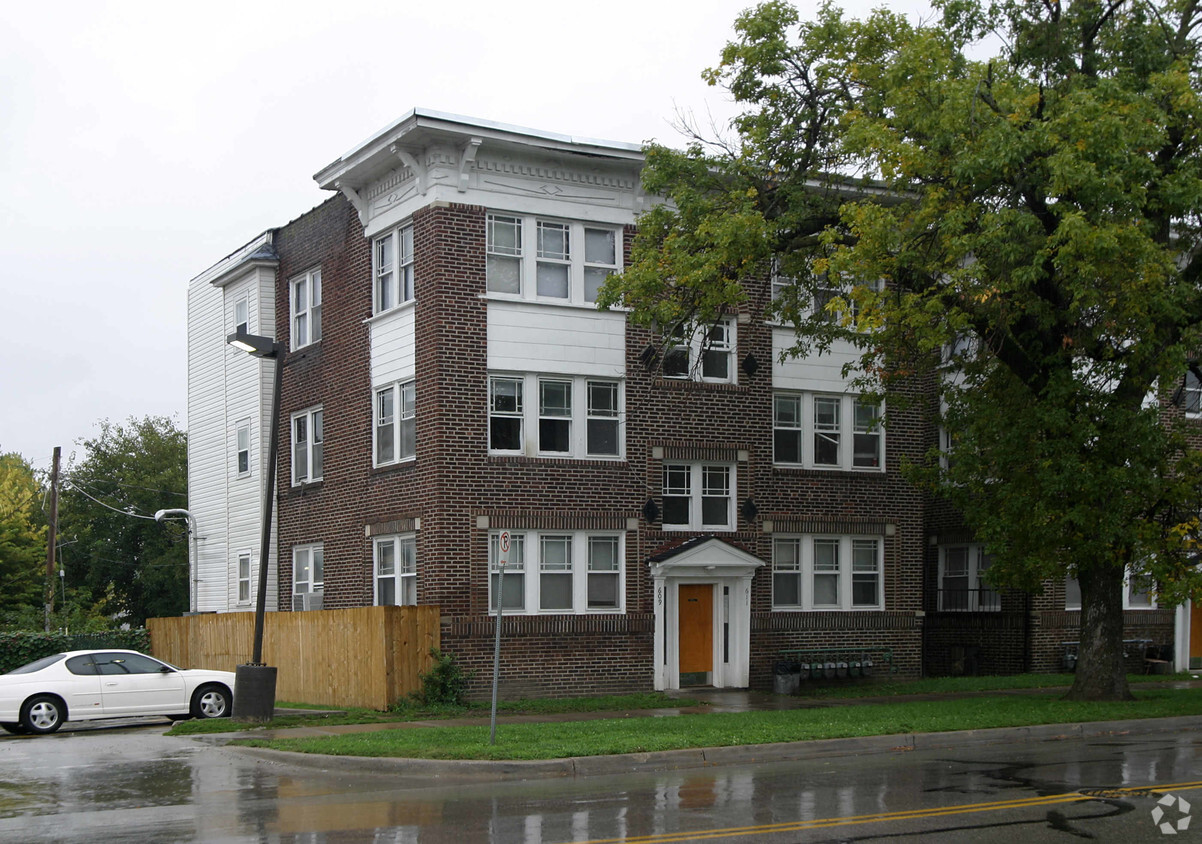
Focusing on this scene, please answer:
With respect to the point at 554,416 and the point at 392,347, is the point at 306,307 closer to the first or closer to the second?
the point at 392,347

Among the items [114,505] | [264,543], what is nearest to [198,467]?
[264,543]

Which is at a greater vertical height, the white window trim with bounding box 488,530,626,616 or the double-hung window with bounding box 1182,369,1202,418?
the double-hung window with bounding box 1182,369,1202,418

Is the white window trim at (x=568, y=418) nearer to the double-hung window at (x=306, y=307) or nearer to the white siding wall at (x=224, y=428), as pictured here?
the double-hung window at (x=306, y=307)

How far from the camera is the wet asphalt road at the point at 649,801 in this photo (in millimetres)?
10672

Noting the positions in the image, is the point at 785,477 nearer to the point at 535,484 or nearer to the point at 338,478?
the point at 535,484

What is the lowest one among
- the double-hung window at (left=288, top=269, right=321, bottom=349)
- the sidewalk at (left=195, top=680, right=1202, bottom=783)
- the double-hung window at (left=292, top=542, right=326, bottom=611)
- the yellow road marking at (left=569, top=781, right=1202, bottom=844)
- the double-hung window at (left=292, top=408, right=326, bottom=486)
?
the sidewalk at (left=195, top=680, right=1202, bottom=783)

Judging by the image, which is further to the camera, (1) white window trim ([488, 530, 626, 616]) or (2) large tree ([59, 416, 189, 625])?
(2) large tree ([59, 416, 189, 625])

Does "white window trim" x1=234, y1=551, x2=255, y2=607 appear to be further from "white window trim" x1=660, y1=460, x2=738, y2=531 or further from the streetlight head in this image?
the streetlight head

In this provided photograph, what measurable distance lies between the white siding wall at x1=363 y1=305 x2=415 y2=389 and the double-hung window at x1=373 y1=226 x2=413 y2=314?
242 mm

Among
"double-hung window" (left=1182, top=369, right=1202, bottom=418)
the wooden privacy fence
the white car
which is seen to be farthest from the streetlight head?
"double-hung window" (left=1182, top=369, right=1202, bottom=418)

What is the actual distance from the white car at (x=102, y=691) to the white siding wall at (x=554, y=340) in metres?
7.70

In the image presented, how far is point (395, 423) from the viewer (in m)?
25.8

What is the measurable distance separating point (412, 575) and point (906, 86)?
41.9 feet

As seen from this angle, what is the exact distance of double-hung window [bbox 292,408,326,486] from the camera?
2969 cm
